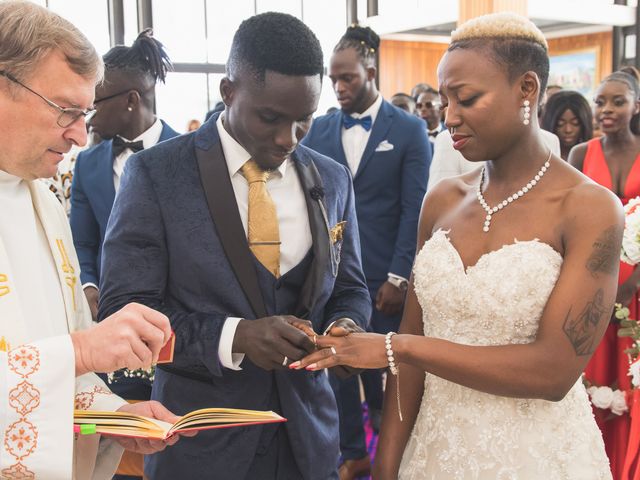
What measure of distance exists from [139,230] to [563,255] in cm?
103

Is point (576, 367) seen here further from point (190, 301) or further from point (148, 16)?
point (148, 16)

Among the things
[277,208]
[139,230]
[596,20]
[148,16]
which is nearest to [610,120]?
[277,208]

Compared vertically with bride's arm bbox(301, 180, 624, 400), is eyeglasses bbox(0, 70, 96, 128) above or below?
above

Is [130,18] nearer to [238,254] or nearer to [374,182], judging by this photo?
[374,182]

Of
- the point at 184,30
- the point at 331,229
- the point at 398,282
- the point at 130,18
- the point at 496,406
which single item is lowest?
the point at 398,282

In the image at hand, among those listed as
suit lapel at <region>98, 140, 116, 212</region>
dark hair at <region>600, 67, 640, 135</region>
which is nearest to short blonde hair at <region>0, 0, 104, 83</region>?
suit lapel at <region>98, 140, 116, 212</region>

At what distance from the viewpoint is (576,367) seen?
1741mm

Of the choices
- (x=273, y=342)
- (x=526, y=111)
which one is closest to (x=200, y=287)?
(x=273, y=342)

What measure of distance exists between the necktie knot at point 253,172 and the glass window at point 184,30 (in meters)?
11.6

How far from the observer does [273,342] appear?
166cm

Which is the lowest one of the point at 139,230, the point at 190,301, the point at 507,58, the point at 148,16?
the point at 190,301

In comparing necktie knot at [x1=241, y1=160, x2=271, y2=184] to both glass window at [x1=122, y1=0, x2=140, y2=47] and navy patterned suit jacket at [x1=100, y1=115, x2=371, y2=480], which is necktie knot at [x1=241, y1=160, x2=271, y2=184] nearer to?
navy patterned suit jacket at [x1=100, y1=115, x2=371, y2=480]

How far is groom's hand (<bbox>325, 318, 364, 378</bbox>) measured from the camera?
182cm

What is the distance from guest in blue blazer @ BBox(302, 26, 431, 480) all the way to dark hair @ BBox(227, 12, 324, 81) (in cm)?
215
